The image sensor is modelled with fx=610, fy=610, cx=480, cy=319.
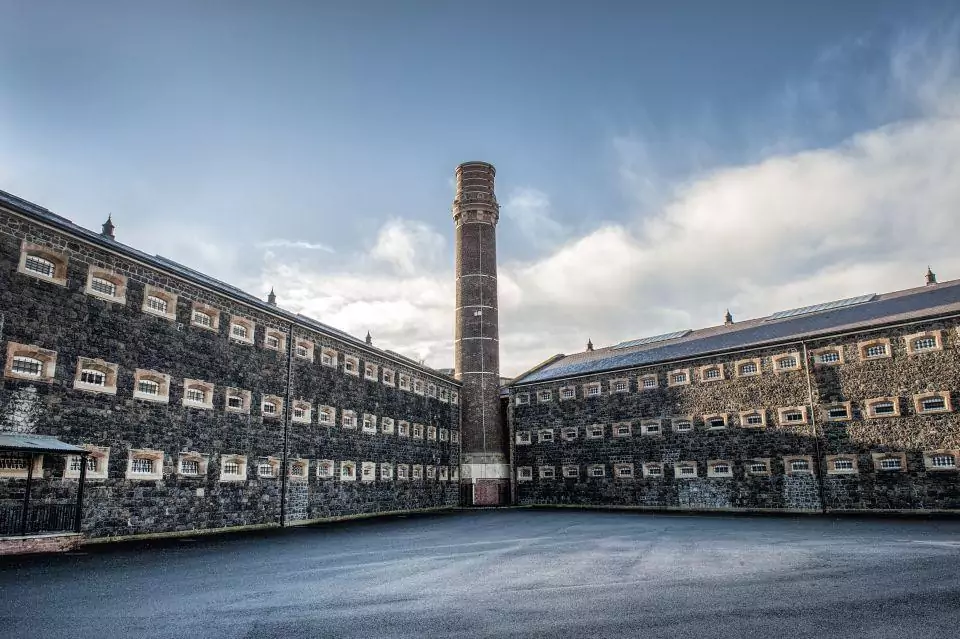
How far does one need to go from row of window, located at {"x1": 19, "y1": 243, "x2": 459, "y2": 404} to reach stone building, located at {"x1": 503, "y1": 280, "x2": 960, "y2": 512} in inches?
470

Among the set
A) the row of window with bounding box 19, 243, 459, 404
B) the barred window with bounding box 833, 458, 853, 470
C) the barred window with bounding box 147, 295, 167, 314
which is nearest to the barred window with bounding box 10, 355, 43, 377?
the row of window with bounding box 19, 243, 459, 404

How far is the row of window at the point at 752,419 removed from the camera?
26969mm

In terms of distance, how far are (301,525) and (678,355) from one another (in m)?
22.3

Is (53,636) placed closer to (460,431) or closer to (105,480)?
(105,480)

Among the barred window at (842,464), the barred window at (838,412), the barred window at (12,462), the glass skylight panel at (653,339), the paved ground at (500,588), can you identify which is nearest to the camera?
the paved ground at (500,588)

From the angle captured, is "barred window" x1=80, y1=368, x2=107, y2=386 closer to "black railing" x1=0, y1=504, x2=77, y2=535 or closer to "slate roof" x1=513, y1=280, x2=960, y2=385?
"black railing" x1=0, y1=504, x2=77, y2=535

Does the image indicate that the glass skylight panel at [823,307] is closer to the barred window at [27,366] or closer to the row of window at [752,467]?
the row of window at [752,467]

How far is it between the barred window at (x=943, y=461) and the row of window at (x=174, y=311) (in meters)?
25.9

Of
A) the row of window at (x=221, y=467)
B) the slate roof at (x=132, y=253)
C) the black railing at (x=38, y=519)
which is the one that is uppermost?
the slate roof at (x=132, y=253)

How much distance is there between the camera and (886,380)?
28.1 m

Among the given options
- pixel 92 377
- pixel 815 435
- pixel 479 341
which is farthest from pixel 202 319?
pixel 815 435

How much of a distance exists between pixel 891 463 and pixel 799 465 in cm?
383

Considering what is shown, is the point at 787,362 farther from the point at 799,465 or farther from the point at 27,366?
the point at 27,366

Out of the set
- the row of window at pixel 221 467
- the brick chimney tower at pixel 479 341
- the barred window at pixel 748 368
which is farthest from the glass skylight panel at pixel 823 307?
the row of window at pixel 221 467
